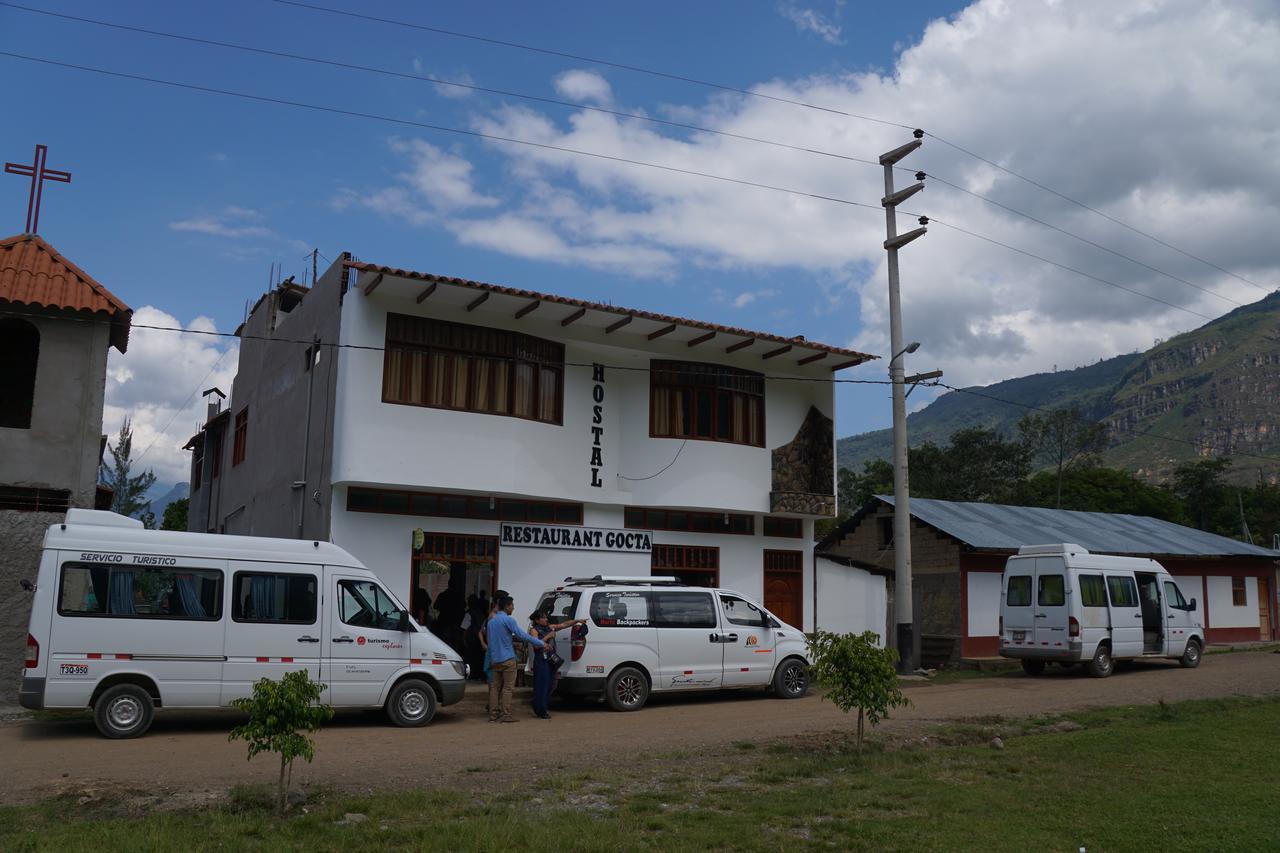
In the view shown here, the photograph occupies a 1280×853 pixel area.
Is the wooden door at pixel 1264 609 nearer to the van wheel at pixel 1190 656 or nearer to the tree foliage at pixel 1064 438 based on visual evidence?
the van wheel at pixel 1190 656

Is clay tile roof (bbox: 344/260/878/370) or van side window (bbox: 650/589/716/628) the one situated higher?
clay tile roof (bbox: 344/260/878/370)

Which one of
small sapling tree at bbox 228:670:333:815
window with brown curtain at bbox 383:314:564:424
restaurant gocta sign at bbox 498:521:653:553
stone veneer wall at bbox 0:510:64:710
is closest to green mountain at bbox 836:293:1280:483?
restaurant gocta sign at bbox 498:521:653:553

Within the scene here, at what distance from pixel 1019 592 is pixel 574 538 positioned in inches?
352

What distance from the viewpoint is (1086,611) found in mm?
19578

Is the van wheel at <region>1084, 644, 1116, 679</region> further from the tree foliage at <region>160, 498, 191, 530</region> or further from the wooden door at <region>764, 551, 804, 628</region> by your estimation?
the tree foliage at <region>160, 498, 191, 530</region>

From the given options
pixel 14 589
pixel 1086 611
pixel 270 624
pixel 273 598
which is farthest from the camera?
pixel 1086 611

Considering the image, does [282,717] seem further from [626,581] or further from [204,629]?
[626,581]

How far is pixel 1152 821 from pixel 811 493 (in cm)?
1453

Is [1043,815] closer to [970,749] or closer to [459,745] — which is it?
[970,749]

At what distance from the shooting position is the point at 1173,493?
2527 inches

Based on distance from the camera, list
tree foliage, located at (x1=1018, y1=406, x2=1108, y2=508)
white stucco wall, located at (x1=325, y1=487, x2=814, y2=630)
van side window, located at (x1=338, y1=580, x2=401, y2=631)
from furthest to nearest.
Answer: tree foliage, located at (x1=1018, y1=406, x2=1108, y2=508)
white stucco wall, located at (x1=325, y1=487, x2=814, y2=630)
van side window, located at (x1=338, y1=580, x2=401, y2=631)

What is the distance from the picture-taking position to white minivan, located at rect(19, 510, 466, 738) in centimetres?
1148

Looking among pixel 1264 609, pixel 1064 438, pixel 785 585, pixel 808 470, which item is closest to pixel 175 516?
pixel 785 585

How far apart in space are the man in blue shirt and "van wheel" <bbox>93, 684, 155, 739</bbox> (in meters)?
4.13
